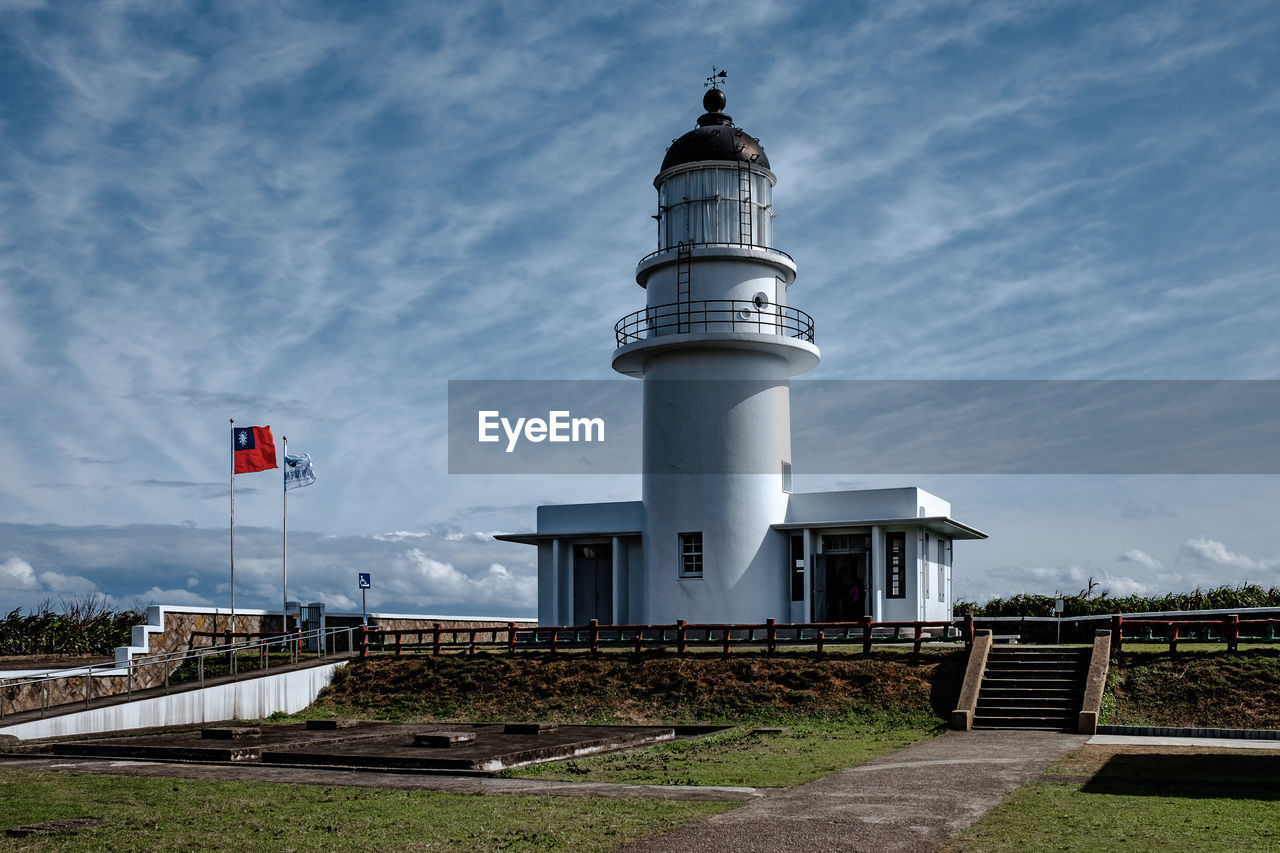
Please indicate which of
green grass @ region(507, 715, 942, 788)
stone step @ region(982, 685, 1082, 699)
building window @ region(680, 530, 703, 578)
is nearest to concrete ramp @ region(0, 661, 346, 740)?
building window @ region(680, 530, 703, 578)

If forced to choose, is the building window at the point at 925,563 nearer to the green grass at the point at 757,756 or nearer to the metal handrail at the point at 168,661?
the green grass at the point at 757,756

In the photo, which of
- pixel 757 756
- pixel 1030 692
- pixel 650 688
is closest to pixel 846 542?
pixel 650 688

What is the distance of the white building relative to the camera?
95.0ft

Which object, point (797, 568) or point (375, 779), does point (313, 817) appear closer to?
point (375, 779)

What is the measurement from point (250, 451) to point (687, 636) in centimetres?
1197

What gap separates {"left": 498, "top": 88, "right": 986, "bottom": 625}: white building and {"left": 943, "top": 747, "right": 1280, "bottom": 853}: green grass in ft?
47.0

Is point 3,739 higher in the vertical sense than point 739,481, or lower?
lower

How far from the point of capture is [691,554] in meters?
29.5

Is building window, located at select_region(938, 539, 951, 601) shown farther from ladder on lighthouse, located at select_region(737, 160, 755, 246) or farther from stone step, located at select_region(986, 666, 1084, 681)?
stone step, located at select_region(986, 666, 1084, 681)

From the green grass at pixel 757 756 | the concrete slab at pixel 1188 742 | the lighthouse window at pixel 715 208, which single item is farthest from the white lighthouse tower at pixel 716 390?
the concrete slab at pixel 1188 742

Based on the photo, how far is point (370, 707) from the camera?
79.4ft

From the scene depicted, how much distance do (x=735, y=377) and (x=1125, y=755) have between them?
52.3ft

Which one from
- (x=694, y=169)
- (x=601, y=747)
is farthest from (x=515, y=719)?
(x=694, y=169)

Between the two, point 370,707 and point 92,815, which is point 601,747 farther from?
point 370,707
